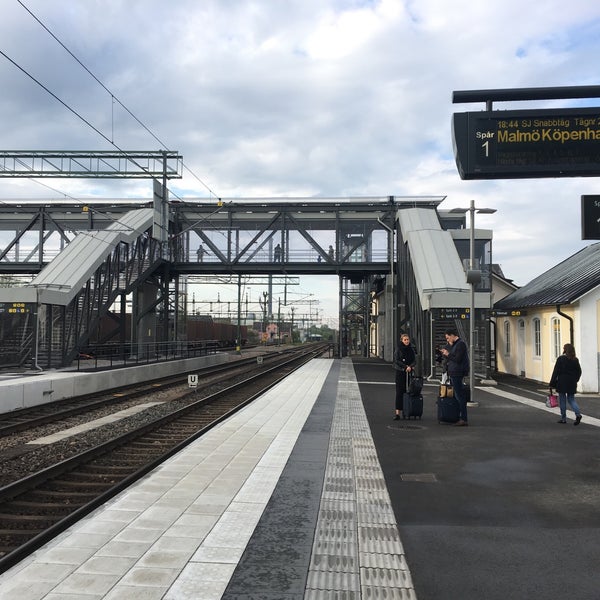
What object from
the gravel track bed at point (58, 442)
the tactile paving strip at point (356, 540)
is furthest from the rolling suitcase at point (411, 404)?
the gravel track bed at point (58, 442)

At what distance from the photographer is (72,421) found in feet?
40.5

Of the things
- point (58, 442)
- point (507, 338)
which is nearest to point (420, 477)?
point (58, 442)

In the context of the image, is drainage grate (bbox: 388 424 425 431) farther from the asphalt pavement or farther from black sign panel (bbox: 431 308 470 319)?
black sign panel (bbox: 431 308 470 319)

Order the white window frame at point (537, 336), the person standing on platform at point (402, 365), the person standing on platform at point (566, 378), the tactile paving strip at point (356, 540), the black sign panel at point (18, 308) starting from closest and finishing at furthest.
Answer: the tactile paving strip at point (356, 540), the person standing on platform at point (566, 378), the person standing on platform at point (402, 365), the white window frame at point (537, 336), the black sign panel at point (18, 308)

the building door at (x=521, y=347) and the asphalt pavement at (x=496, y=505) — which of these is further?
the building door at (x=521, y=347)

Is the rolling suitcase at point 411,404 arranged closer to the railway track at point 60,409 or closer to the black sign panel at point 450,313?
the railway track at point 60,409

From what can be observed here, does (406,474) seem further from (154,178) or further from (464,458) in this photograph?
(154,178)

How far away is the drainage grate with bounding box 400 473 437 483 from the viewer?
6254 mm

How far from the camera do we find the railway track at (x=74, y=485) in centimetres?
489

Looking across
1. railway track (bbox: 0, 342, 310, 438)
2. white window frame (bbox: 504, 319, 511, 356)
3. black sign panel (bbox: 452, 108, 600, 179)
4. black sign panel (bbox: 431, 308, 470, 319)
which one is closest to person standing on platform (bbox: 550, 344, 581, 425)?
black sign panel (bbox: 452, 108, 600, 179)

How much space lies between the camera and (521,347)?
2281cm

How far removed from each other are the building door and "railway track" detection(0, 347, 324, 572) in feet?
52.4

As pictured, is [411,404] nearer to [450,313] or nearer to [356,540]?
[356,540]

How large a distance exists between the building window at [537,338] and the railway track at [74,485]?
14.4 m
